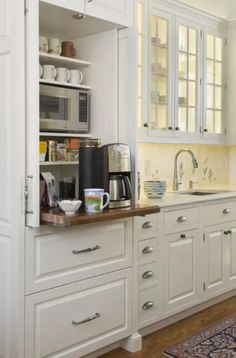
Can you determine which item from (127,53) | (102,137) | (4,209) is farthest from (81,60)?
(4,209)

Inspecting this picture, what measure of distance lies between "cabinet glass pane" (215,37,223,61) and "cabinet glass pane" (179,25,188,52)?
0.53 m

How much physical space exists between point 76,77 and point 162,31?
48.8 inches

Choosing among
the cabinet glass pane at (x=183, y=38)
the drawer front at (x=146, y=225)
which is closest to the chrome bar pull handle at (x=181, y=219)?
the drawer front at (x=146, y=225)

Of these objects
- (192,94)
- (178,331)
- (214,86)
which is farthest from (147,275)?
(214,86)

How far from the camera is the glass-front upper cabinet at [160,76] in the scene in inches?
146

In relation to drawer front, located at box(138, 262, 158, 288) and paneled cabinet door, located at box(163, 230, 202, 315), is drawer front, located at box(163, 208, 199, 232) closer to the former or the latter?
paneled cabinet door, located at box(163, 230, 202, 315)

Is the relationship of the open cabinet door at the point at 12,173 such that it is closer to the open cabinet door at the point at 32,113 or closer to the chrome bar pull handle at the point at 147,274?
the open cabinet door at the point at 32,113

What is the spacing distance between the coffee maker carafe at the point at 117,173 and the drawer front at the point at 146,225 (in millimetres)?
286

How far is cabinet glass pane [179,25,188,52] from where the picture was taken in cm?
397

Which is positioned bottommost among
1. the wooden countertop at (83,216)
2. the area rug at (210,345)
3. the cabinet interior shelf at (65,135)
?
the area rug at (210,345)

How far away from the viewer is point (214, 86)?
4.43m

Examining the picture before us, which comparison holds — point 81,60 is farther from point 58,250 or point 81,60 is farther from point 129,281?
point 129,281

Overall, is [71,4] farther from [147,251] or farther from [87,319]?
[87,319]

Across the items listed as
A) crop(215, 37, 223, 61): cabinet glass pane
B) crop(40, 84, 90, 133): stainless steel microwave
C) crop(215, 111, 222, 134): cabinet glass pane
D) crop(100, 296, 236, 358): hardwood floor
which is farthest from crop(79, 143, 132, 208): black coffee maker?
crop(215, 37, 223, 61): cabinet glass pane
